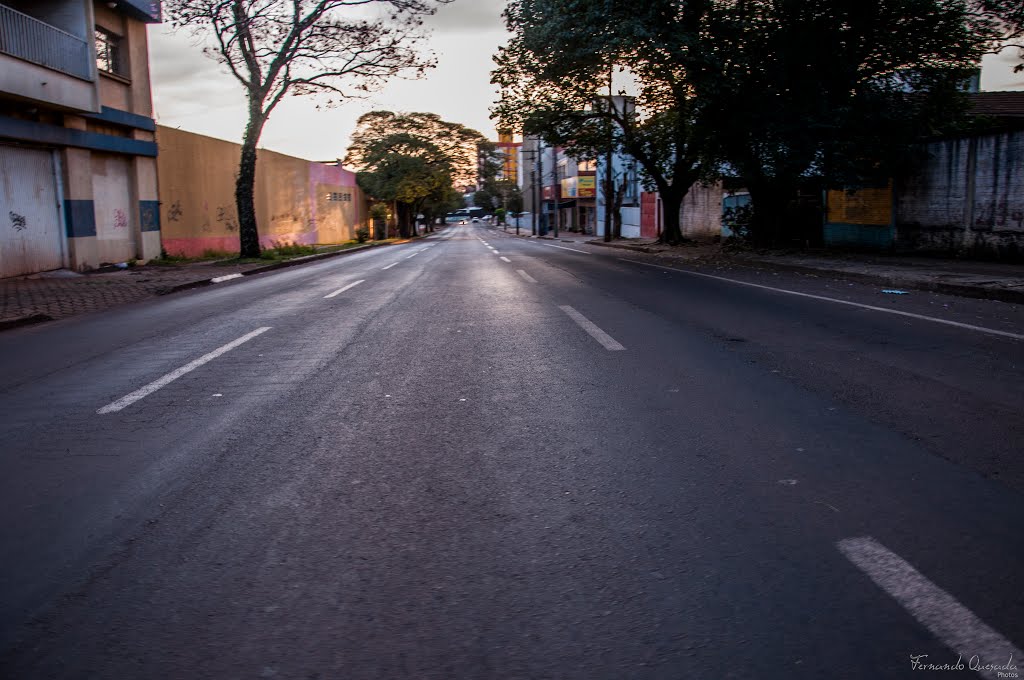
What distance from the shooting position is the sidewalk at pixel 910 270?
449 inches

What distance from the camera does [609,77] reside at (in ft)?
94.3

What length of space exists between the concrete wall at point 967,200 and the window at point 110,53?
70.1 ft

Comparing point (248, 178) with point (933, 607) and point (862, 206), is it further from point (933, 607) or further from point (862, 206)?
point (933, 607)

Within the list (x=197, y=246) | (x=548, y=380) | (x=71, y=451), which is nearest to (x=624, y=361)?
(x=548, y=380)

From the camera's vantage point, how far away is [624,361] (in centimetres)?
656

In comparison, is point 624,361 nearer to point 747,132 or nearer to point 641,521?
point 641,521

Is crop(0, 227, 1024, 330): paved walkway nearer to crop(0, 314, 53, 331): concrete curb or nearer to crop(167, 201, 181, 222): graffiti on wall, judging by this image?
crop(0, 314, 53, 331): concrete curb

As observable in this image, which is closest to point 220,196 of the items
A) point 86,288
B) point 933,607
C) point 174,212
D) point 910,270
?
point 174,212

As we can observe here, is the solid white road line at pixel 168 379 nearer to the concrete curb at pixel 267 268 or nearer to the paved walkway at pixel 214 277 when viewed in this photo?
the paved walkway at pixel 214 277

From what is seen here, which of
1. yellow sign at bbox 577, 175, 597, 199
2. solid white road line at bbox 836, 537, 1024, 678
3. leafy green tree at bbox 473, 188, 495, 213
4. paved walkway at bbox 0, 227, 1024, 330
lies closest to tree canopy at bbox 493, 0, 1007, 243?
paved walkway at bbox 0, 227, 1024, 330

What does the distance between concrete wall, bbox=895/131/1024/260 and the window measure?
21.4m

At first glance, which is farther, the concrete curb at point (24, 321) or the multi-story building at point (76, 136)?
the multi-story building at point (76, 136)

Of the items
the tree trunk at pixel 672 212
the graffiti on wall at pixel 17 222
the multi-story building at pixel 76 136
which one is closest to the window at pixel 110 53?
the multi-story building at pixel 76 136

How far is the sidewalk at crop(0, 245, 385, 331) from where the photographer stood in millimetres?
11379
